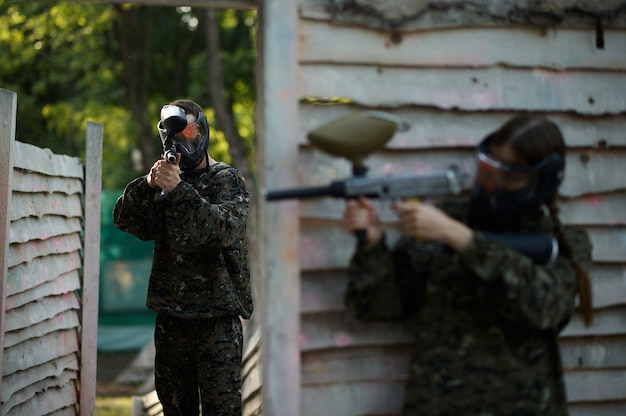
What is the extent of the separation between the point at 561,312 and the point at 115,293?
10078mm

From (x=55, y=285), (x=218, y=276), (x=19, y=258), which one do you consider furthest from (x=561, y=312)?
(x=55, y=285)

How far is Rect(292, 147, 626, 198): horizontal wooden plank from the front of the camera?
125 inches

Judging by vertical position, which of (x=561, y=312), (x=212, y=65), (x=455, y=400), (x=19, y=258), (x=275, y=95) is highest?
(x=212, y=65)

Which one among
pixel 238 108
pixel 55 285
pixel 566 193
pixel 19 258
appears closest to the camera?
pixel 566 193

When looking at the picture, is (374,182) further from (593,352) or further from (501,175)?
(593,352)

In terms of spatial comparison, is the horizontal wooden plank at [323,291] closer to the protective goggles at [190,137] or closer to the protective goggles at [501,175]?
the protective goggles at [501,175]

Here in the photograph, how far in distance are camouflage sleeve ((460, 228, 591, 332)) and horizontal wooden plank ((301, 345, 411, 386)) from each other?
522 mm

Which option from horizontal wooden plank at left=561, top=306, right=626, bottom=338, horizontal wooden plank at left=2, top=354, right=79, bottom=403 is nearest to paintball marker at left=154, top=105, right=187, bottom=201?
horizontal wooden plank at left=2, top=354, right=79, bottom=403

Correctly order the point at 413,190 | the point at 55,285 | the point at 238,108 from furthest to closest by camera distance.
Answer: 1. the point at 238,108
2. the point at 55,285
3. the point at 413,190

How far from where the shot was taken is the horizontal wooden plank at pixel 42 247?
4.53m

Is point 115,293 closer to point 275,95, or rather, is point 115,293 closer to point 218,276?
point 218,276

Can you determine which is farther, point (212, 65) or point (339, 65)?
point (212, 65)

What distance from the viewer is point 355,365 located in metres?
3.18

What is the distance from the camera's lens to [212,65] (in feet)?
40.8
